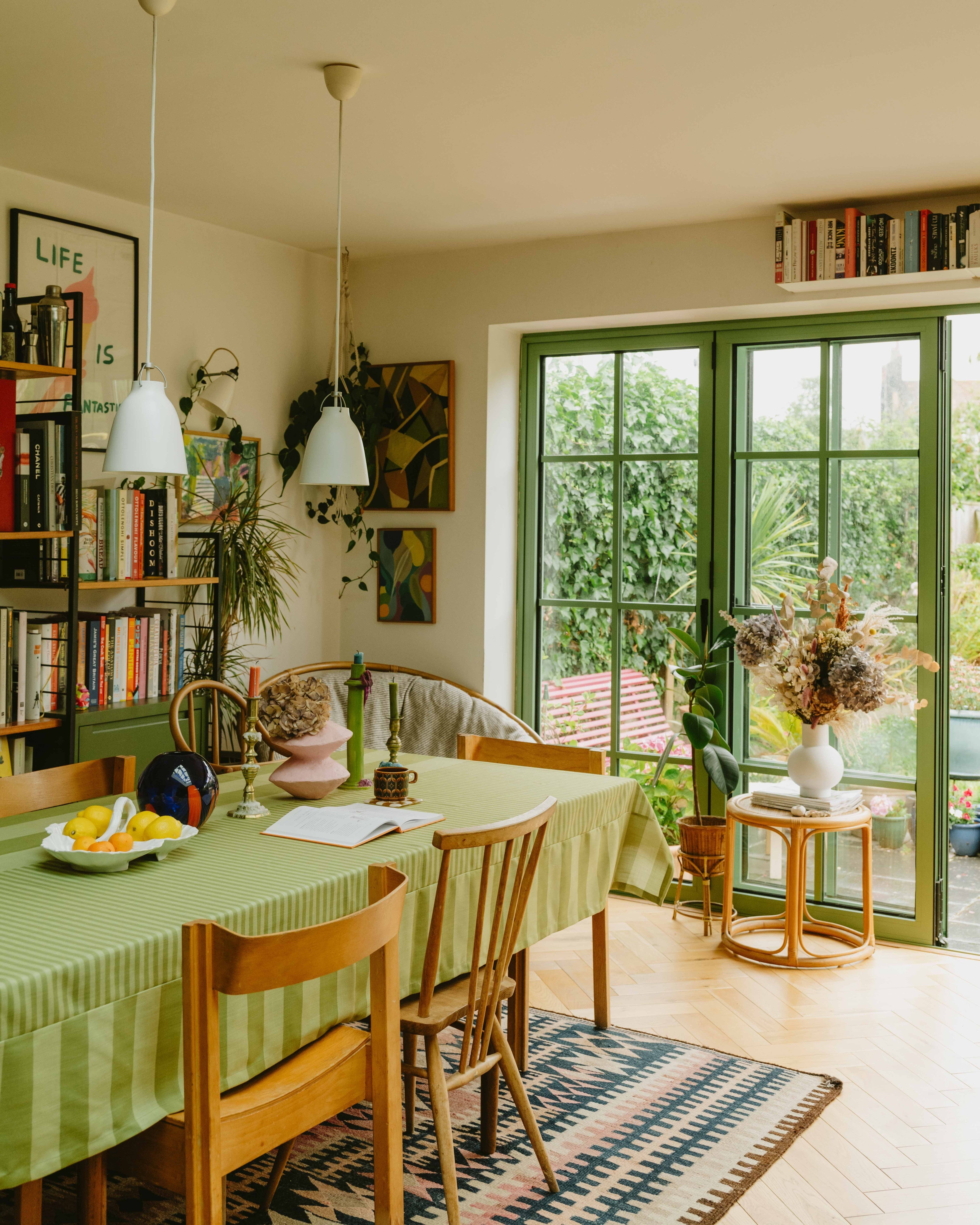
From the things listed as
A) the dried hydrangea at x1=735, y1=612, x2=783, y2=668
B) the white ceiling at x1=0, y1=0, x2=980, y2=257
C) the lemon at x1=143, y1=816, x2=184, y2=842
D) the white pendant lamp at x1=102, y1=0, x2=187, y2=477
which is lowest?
the lemon at x1=143, y1=816, x2=184, y2=842

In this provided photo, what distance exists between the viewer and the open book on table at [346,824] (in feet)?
7.82

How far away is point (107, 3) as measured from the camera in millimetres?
2537

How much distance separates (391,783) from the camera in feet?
8.86

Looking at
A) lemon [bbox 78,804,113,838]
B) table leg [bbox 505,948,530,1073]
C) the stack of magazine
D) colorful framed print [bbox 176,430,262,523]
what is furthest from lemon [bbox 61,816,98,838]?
the stack of magazine

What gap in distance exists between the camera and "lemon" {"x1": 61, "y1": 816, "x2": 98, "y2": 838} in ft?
7.03

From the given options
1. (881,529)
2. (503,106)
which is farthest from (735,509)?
(503,106)

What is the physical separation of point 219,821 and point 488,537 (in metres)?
2.44

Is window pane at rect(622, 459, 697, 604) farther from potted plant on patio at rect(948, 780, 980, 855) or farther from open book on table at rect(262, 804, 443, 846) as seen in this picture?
potted plant on patio at rect(948, 780, 980, 855)

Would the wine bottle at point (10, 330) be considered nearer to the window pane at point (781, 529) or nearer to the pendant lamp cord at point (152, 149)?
the pendant lamp cord at point (152, 149)

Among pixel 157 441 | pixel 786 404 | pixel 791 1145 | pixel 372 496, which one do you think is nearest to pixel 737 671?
pixel 786 404

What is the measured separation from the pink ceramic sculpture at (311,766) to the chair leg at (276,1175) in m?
0.76

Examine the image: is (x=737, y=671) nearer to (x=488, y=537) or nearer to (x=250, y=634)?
(x=488, y=537)

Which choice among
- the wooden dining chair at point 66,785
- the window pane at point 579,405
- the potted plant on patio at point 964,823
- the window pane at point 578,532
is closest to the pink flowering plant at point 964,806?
the potted plant on patio at point 964,823

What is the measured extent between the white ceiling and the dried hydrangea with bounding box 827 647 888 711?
1562mm
